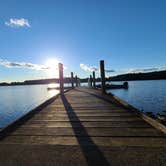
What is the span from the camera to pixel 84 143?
232 cm

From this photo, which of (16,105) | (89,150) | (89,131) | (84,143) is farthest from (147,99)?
(89,150)

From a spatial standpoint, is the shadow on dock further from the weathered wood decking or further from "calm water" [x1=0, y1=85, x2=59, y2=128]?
"calm water" [x1=0, y1=85, x2=59, y2=128]

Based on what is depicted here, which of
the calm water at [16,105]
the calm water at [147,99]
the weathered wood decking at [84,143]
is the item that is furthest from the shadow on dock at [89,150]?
the calm water at [147,99]

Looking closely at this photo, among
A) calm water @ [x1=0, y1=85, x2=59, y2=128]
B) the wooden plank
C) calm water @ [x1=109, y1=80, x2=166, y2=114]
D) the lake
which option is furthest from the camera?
calm water @ [x1=109, y1=80, x2=166, y2=114]

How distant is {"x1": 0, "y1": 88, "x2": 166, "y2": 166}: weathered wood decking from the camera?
72.9 inches

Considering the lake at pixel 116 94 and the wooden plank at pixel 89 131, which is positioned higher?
the wooden plank at pixel 89 131

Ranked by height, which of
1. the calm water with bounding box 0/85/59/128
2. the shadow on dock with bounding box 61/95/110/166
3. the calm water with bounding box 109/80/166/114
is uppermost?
the shadow on dock with bounding box 61/95/110/166

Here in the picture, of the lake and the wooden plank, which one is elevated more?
the wooden plank

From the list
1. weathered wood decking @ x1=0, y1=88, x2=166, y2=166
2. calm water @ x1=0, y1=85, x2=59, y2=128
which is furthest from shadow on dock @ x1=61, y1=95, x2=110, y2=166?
calm water @ x1=0, y1=85, x2=59, y2=128

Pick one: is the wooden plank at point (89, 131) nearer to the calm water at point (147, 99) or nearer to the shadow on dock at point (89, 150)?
the shadow on dock at point (89, 150)

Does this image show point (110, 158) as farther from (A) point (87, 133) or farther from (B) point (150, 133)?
(B) point (150, 133)

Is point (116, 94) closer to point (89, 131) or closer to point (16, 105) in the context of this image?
point (16, 105)

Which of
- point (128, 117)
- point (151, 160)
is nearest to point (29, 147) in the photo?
point (151, 160)

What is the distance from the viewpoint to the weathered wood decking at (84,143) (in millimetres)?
1852
